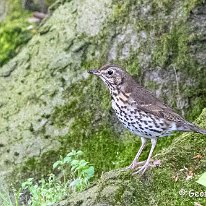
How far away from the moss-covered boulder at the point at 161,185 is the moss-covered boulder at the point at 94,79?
212 cm

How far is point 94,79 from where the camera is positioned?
9.09m

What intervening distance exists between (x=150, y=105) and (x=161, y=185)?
3.18 feet

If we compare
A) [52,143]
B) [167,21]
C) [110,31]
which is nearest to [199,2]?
[167,21]

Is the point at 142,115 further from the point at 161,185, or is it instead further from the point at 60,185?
the point at 60,185

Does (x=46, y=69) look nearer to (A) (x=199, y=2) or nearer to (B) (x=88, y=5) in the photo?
(B) (x=88, y=5)

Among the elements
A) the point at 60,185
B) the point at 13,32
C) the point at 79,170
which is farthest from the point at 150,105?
the point at 13,32

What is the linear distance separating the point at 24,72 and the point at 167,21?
223cm

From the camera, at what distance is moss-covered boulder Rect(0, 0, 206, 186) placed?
28.5 ft

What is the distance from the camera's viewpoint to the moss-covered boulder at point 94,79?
28.5 ft

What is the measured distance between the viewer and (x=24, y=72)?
9.97 meters

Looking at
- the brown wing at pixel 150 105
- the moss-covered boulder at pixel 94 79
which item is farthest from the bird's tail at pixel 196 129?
the moss-covered boulder at pixel 94 79

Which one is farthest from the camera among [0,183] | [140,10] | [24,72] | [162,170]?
[24,72]

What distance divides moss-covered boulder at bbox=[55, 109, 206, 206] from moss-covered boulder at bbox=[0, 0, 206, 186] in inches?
83.4

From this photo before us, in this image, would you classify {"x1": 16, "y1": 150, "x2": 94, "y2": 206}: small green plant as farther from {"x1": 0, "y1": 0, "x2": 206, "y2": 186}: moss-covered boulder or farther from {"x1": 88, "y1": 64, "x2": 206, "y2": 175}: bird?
{"x1": 88, "y1": 64, "x2": 206, "y2": 175}: bird
